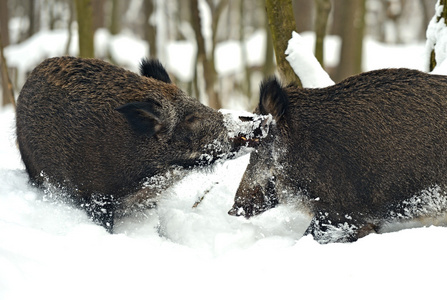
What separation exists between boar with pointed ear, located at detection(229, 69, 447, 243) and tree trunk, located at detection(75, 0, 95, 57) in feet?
14.8

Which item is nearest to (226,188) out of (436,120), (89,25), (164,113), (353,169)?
(164,113)

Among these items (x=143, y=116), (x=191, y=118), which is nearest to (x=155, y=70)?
(x=191, y=118)

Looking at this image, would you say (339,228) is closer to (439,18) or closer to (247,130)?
(247,130)

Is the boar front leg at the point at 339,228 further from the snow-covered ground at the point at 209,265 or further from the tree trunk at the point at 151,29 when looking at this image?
the tree trunk at the point at 151,29

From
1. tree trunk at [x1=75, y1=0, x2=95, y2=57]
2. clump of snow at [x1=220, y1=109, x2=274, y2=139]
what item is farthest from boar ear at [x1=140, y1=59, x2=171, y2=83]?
tree trunk at [x1=75, y1=0, x2=95, y2=57]

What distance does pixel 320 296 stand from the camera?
267cm

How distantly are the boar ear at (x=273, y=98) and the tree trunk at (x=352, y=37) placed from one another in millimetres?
7244

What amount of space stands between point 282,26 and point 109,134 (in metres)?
2.22

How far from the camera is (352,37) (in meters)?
10.9

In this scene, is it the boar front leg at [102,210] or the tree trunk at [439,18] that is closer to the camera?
the boar front leg at [102,210]

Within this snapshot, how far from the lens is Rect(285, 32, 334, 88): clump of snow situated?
16.7 ft

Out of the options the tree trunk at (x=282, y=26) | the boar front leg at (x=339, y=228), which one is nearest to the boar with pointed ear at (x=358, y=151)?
the boar front leg at (x=339, y=228)

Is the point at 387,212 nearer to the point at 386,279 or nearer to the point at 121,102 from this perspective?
the point at 386,279

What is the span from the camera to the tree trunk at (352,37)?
10562 millimetres
